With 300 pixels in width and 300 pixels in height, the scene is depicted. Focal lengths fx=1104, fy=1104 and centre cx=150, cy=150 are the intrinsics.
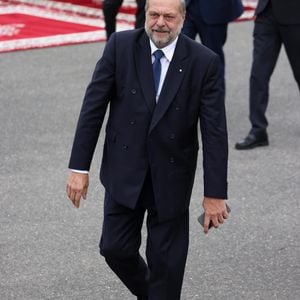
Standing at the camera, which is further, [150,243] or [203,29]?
[203,29]

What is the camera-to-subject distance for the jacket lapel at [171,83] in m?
4.90

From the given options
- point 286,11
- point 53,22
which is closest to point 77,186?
point 286,11

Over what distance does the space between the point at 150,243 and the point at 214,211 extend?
359mm

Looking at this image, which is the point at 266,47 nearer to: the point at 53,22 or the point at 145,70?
the point at 145,70

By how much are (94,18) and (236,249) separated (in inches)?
277

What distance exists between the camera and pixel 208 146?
493 cm

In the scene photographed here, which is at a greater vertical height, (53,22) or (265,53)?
(265,53)

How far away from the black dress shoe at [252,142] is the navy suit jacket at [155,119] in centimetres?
344

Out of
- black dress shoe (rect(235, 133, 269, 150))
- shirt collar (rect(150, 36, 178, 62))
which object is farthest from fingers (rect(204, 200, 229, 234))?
black dress shoe (rect(235, 133, 269, 150))

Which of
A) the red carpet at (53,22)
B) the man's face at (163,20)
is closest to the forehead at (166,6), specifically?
the man's face at (163,20)

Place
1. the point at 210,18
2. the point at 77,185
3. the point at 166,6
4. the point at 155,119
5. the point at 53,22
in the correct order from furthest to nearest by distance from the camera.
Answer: the point at 53,22 < the point at 210,18 < the point at 77,185 < the point at 155,119 < the point at 166,6

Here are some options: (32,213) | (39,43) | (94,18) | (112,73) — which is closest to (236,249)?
(32,213)

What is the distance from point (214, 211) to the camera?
4.99 meters

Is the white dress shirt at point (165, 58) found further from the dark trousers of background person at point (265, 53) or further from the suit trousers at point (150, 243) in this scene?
the dark trousers of background person at point (265, 53)
